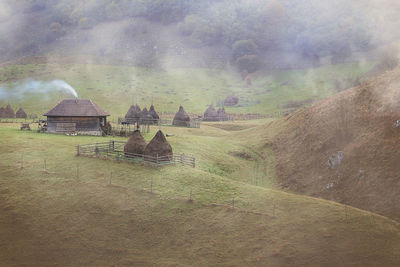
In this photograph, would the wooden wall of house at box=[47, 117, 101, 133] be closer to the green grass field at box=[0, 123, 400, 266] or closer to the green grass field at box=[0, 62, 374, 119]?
the green grass field at box=[0, 123, 400, 266]

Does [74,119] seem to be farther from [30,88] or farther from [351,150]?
[30,88]

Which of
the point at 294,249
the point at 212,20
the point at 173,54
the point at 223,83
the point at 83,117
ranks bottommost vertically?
the point at 294,249

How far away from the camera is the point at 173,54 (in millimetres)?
148375

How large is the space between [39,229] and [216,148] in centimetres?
2369

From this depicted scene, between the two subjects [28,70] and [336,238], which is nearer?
[336,238]

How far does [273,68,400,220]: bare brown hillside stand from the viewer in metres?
25.4

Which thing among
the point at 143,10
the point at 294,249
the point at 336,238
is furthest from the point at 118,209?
→ the point at 143,10

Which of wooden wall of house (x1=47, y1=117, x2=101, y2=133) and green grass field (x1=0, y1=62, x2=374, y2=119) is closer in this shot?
wooden wall of house (x1=47, y1=117, x2=101, y2=133)

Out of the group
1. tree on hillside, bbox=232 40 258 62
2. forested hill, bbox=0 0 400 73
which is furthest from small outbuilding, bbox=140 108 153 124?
tree on hillside, bbox=232 40 258 62

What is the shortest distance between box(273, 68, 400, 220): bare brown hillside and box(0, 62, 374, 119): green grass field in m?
49.9

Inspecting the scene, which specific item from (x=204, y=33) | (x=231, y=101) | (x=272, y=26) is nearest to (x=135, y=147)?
(x=231, y=101)

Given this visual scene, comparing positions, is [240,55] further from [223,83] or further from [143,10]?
[143,10]

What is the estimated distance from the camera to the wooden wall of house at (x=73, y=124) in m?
45.8

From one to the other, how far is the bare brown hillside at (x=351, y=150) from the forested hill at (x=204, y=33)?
71.8 m
